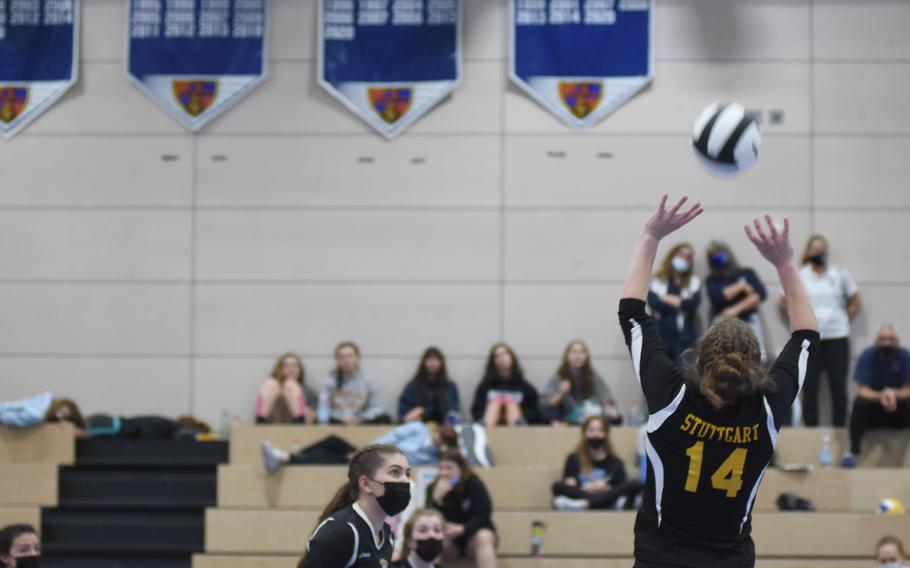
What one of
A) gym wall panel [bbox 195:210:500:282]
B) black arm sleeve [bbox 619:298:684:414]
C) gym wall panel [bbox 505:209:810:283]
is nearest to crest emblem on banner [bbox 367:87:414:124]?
gym wall panel [bbox 195:210:500:282]

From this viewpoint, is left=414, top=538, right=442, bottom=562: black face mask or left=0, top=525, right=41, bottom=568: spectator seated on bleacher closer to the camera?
left=0, top=525, right=41, bottom=568: spectator seated on bleacher

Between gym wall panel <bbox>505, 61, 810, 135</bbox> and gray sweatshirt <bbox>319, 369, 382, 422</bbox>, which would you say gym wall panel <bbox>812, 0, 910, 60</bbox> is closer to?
gym wall panel <bbox>505, 61, 810, 135</bbox>

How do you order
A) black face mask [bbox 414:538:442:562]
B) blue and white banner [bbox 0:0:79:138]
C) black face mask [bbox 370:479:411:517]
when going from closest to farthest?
black face mask [bbox 370:479:411:517] < black face mask [bbox 414:538:442:562] < blue and white banner [bbox 0:0:79:138]

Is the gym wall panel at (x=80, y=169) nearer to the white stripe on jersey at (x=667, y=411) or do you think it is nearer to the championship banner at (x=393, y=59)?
the championship banner at (x=393, y=59)

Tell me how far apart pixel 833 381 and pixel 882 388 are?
61cm

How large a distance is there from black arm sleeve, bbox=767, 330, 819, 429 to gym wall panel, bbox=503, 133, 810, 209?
8.79 m

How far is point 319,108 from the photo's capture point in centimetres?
1272

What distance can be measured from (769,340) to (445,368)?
10.7 feet

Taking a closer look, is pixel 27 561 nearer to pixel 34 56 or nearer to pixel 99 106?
pixel 99 106

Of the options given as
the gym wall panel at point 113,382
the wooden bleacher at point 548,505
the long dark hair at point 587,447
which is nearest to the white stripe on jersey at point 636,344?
the wooden bleacher at point 548,505

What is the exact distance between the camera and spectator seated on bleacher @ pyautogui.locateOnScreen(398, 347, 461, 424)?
1187 centimetres

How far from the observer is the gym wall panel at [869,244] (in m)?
12.4

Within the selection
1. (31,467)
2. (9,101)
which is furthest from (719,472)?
(9,101)

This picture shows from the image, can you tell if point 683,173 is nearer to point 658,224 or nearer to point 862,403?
point 862,403
